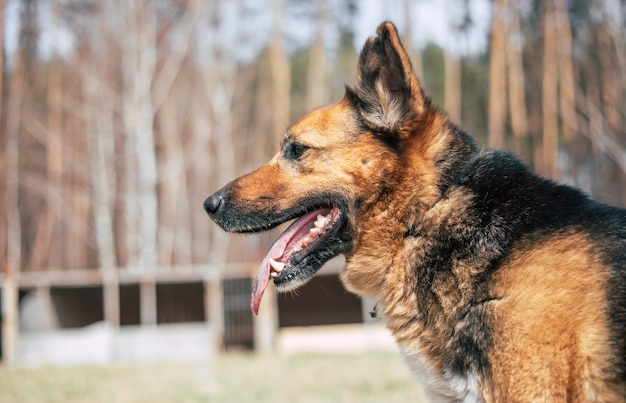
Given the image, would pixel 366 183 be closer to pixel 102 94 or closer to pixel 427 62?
pixel 102 94

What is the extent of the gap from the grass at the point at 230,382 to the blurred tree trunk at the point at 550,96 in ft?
37.2

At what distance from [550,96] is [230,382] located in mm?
16200

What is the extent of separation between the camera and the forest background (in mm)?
21000

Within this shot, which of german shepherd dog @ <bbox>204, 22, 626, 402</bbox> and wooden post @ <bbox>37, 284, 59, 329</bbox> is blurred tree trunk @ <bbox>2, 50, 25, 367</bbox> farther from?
german shepherd dog @ <bbox>204, 22, 626, 402</bbox>

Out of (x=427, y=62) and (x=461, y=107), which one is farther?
(x=427, y=62)

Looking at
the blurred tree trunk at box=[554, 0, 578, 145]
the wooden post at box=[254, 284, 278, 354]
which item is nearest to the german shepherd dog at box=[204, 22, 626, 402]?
the wooden post at box=[254, 284, 278, 354]

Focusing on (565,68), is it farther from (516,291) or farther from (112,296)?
(516,291)

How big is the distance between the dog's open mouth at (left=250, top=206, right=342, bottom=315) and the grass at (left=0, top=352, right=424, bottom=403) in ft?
14.7

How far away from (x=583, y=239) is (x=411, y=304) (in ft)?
2.64

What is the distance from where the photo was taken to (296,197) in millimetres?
3562

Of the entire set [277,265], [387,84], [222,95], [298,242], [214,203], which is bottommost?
[277,265]

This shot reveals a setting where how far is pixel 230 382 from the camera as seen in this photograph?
10.2 metres

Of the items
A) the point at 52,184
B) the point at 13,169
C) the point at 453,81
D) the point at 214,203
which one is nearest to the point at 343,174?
the point at 214,203

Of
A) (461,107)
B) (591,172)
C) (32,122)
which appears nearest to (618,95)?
(591,172)
